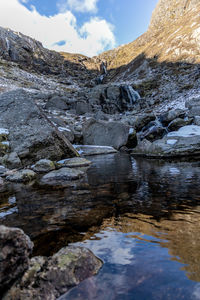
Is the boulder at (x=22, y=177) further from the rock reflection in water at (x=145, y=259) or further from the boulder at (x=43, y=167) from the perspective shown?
the rock reflection in water at (x=145, y=259)

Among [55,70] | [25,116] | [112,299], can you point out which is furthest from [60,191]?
[55,70]

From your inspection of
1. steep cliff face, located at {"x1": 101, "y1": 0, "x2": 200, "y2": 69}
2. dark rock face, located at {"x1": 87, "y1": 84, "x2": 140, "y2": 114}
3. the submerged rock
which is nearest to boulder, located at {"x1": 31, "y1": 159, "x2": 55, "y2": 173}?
the submerged rock

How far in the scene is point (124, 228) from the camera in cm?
340

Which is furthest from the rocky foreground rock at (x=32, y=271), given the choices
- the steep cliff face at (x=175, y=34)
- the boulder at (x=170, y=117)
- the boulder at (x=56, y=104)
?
the steep cliff face at (x=175, y=34)

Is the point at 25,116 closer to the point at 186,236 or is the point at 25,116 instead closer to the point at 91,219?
the point at 91,219

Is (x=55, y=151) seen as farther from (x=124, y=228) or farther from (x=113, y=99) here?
(x=113, y=99)

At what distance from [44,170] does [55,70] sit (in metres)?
127

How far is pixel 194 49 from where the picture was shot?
6594cm

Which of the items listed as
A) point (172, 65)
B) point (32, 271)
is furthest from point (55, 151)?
point (172, 65)

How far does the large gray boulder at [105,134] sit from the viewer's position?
58.4ft

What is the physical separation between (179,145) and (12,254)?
11237 mm

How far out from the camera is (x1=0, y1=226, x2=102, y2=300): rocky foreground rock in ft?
5.93

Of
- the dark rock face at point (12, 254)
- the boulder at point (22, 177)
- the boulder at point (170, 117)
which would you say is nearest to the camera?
the dark rock face at point (12, 254)

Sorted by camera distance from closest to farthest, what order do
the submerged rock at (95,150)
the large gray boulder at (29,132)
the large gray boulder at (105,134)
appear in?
1. the large gray boulder at (29,132)
2. the submerged rock at (95,150)
3. the large gray boulder at (105,134)
